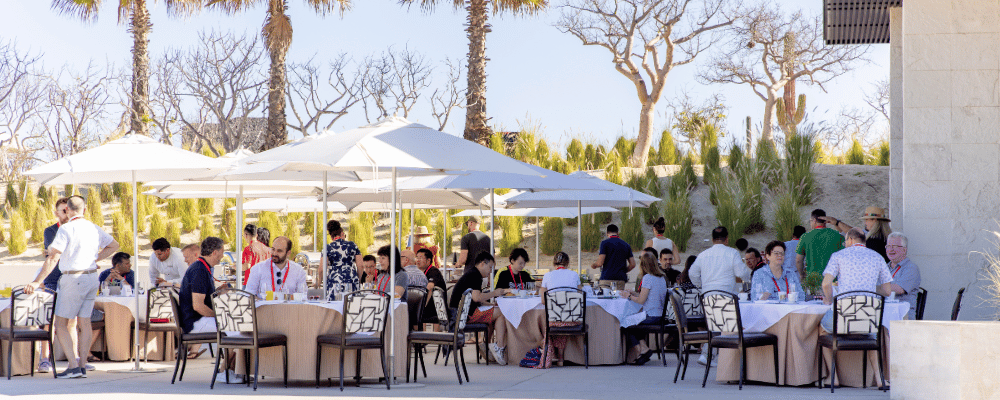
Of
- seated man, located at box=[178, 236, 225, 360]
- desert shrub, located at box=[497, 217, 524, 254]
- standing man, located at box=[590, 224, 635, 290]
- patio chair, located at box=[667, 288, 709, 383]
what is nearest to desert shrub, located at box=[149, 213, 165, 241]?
desert shrub, located at box=[497, 217, 524, 254]

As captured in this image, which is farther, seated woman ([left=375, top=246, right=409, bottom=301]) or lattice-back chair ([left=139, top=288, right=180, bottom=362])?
lattice-back chair ([left=139, top=288, right=180, bottom=362])

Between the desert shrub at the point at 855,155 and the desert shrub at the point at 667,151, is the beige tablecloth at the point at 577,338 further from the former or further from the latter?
the desert shrub at the point at 855,155

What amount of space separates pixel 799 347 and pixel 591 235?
1312cm

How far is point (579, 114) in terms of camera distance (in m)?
26.6

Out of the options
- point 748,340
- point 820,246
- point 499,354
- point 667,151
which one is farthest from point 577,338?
point 667,151

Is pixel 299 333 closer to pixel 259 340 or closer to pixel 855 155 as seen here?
pixel 259 340

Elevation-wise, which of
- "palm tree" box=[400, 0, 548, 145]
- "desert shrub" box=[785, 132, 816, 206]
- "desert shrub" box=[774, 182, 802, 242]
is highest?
"palm tree" box=[400, 0, 548, 145]

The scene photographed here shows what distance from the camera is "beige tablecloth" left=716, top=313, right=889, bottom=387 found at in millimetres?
7742

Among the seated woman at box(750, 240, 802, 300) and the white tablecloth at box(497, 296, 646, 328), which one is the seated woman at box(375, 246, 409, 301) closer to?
the white tablecloth at box(497, 296, 646, 328)

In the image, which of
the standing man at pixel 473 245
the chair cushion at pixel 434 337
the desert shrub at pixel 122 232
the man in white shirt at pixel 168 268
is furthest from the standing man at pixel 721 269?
the desert shrub at pixel 122 232

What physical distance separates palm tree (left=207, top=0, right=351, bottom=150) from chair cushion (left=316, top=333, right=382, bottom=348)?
1393 cm

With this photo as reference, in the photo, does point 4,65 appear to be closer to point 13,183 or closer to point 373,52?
point 13,183

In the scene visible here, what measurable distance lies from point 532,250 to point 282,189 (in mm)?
11952

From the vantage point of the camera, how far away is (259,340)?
24.1 feet
